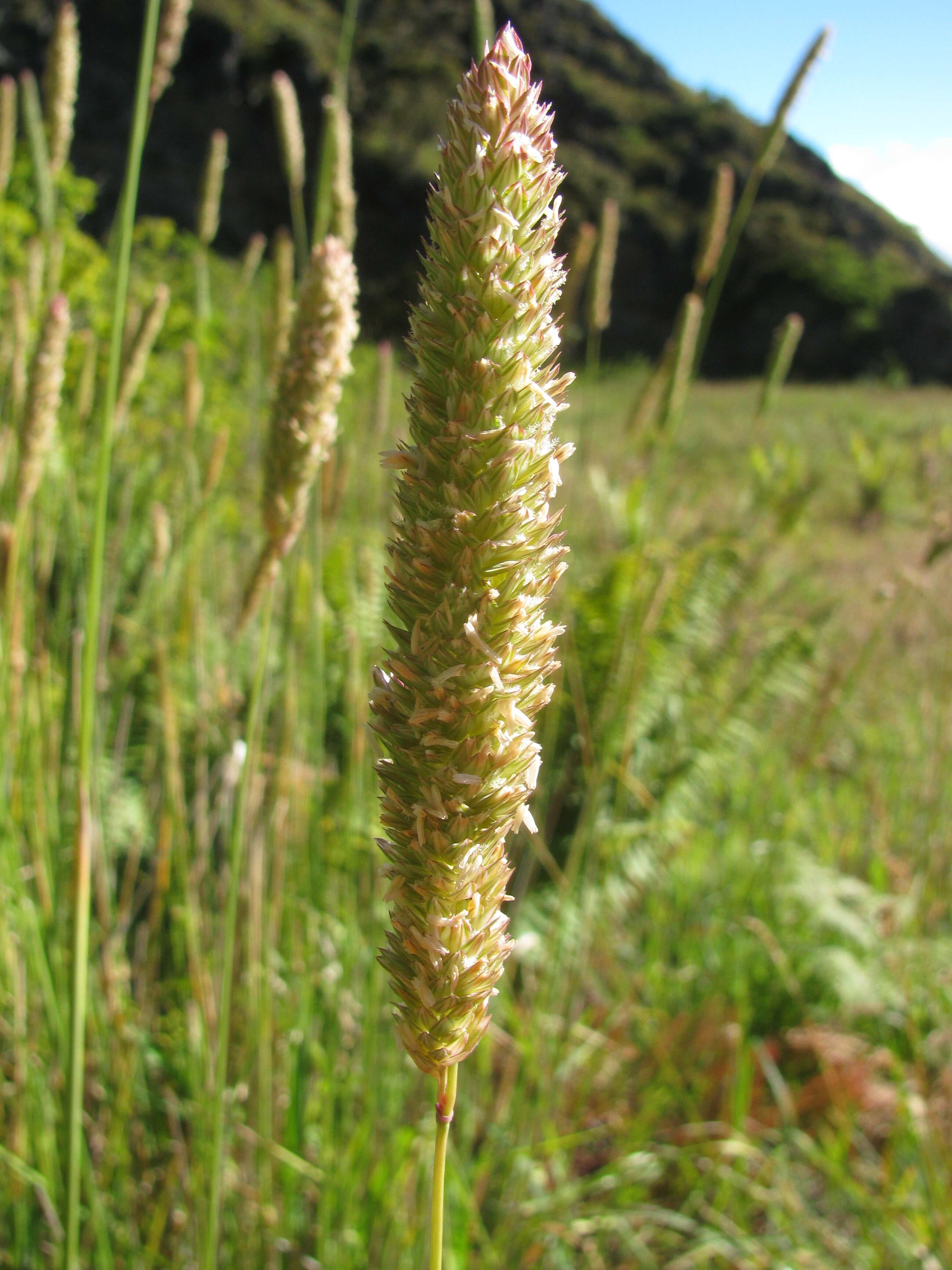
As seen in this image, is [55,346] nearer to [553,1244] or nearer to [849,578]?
[553,1244]

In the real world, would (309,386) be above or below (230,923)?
above

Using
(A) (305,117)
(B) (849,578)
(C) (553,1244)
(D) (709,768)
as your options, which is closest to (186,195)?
(A) (305,117)

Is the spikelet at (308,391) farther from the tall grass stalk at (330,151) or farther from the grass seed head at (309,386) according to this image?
the tall grass stalk at (330,151)

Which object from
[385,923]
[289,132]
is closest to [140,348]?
[289,132]

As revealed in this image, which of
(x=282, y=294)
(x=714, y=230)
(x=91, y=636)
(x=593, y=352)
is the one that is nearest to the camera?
(x=91, y=636)

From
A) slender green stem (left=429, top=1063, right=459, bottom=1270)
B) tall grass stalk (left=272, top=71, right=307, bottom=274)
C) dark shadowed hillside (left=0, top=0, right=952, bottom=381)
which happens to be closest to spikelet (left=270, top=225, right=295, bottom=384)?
tall grass stalk (left=272, top=71, right=307, bottom=274)

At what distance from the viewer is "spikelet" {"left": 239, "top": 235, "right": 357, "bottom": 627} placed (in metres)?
0.70

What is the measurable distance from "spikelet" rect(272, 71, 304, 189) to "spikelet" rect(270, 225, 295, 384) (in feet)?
0.33

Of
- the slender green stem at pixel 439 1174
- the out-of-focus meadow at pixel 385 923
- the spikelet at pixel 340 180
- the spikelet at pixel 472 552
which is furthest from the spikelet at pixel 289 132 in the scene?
the slender green stem at pixel 439 1174

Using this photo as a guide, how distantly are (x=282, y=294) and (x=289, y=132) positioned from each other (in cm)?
27

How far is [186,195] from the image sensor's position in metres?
17.4

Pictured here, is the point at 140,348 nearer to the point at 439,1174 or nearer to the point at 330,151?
the point at 330,151

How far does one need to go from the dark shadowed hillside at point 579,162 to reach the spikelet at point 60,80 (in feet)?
41.5

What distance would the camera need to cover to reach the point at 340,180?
112 cm
